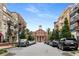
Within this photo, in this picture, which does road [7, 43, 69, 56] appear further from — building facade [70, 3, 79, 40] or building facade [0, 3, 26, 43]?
building facade [70, 3, 79, 40]

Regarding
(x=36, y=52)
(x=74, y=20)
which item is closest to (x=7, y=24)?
(x=74, y=20)

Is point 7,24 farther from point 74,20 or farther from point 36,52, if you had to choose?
point 36,52

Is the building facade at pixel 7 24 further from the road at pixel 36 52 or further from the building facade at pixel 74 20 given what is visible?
the road at pixel 36 52

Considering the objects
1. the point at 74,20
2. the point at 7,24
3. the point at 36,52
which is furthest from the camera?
the point at 74,20

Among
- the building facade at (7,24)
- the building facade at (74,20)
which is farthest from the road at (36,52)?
the building facade at (74,20)

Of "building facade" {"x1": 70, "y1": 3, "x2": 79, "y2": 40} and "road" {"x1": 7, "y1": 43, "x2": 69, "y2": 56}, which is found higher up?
"building facade" {"x1": 70, "y1": 3, "x2": 79, "y2": 40}

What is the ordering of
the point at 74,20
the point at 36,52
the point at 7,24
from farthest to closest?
the point at 74,20 → the point at 7,24 → the point at 36,52

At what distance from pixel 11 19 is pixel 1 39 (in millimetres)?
7968

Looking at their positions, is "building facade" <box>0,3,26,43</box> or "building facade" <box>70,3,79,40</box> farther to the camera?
"building facade" <box>70,3,79,40</box>

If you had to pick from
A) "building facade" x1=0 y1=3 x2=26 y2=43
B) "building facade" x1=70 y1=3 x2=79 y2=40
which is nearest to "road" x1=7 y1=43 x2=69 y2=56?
"building facade" x1=0 y1=3 x2=26 y2=43

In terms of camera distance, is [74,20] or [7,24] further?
[74,20]

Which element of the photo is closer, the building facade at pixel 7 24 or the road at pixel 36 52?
the road at pixel 36 52

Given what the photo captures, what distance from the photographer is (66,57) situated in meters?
25.4

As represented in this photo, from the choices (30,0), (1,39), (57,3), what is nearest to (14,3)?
(30,0)
